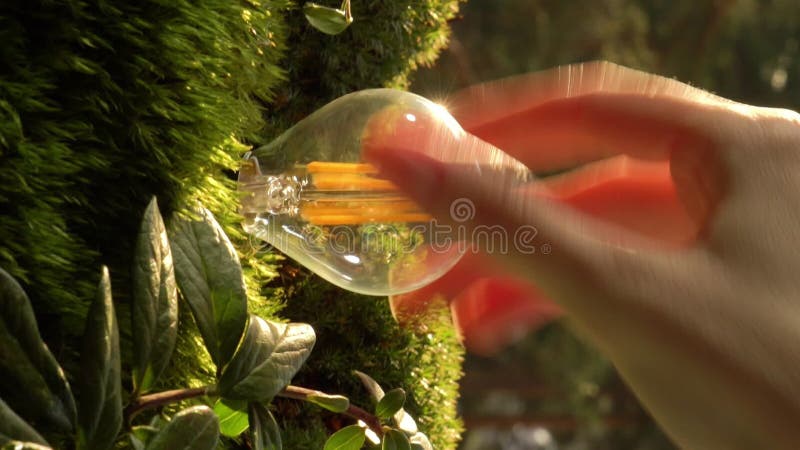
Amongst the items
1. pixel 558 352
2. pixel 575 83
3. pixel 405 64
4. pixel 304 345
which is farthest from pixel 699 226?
pixel 558 352

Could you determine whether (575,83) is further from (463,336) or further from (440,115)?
(463,336)

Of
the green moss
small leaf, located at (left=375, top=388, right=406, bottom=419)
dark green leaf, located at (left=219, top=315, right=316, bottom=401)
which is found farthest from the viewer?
the green moss

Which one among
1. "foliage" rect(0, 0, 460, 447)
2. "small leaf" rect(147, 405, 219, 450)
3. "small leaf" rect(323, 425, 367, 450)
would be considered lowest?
"small leaf" rect(323, 425, 367, 450)

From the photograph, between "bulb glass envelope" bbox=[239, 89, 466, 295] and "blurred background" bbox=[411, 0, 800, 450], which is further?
"blurred background" bbox=[411, 0, 800, 450]

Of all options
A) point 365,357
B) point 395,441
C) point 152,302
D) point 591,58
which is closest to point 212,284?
point 152,302

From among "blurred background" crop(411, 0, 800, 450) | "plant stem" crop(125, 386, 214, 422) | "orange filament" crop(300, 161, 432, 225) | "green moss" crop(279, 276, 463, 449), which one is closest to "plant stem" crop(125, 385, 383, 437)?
"plant stem" crop(125, 386, 214, 422)

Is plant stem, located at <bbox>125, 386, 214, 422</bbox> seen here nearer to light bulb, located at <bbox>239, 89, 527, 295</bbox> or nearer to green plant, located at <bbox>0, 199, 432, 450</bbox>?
green plant, located at <bbox>0, 199, 432, 450</bbox>

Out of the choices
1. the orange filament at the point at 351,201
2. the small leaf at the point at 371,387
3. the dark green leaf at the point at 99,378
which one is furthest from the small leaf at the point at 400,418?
the dark green leaf at the point at 99,378
